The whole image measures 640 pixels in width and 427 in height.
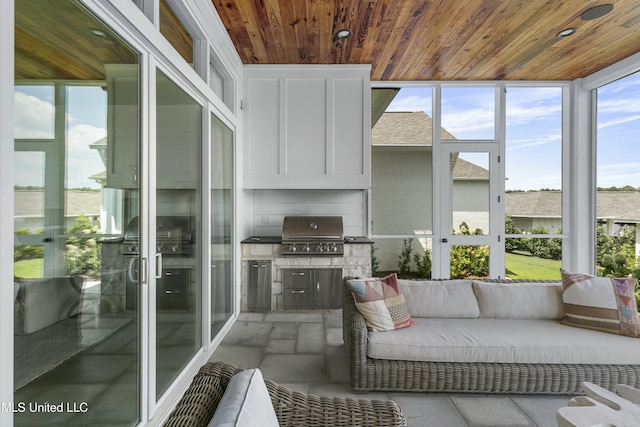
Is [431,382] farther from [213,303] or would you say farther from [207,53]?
[207,53]

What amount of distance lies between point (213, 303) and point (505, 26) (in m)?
4.02

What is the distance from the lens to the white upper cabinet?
418 centimetres

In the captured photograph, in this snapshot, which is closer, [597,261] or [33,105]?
[33,105]

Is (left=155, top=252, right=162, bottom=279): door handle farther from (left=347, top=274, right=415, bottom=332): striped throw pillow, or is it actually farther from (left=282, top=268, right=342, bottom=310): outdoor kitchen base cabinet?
(left=282, top=268, right=342, bottom=310): outdoor kitchen base cabinet

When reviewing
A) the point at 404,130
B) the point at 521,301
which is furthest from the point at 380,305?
the point at 404,130

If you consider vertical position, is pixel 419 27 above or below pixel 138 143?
above

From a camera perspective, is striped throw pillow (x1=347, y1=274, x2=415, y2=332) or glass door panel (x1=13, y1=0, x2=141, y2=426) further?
striped throw pillow (x1=347, y1=274, x2=415, y2=332)

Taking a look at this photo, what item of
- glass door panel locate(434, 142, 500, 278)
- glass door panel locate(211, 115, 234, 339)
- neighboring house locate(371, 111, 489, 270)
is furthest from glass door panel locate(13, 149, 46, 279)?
glass door panel locate(434, 142, 500, 278)

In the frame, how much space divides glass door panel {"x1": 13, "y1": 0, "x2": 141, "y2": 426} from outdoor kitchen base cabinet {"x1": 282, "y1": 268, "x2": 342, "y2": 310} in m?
2.37

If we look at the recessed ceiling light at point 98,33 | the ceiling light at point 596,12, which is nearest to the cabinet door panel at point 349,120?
the ceiling light at point 596,12

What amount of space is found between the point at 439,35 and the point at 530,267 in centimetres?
356

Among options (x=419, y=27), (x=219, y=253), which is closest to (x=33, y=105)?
(x=219, y=253)

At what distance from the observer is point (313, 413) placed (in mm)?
1149

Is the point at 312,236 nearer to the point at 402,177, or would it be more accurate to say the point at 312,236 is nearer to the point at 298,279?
the point at 298,279
